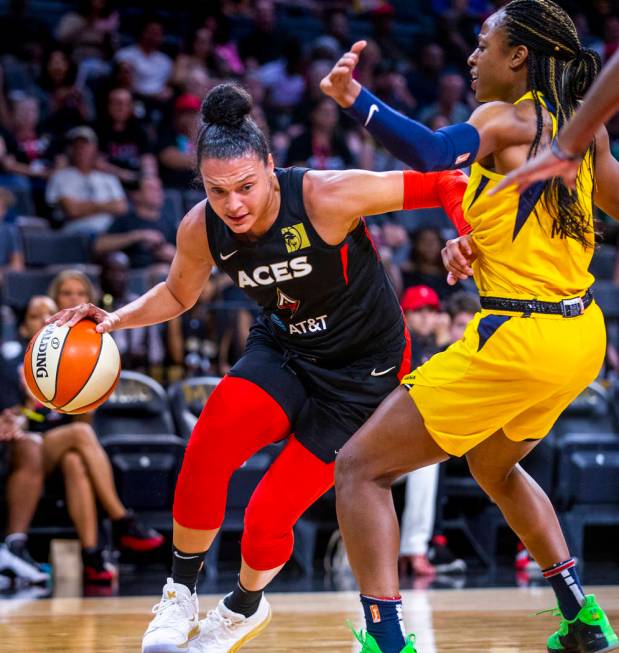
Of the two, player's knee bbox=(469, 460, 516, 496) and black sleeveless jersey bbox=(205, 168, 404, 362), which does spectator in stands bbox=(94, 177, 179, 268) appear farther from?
player's knee bbox=(469, 460, 516, 496)

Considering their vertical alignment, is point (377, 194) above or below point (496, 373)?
above

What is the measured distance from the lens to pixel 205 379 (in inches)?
281

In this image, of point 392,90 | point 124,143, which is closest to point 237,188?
point 124,143

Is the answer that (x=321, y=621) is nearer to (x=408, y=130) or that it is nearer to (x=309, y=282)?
(x=309, y=282)

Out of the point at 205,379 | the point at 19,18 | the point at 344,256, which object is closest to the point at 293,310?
the point at 344,256

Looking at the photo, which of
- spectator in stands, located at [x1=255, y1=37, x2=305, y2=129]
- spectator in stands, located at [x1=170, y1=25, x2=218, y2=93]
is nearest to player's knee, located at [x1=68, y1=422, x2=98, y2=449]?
spectator in stands, located at [x1=170, y1=25, x2=218, y2=93]

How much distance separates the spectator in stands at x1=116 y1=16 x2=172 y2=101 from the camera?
32.8 feet

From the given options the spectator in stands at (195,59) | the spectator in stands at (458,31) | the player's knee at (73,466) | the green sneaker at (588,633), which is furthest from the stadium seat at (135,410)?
the spectator in stands at (458,31)

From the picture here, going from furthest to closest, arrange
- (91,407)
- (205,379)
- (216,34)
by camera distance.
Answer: (216,34)
(205,379)
(91,407)

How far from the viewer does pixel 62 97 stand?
9375mm

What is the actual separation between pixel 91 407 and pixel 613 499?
447cm

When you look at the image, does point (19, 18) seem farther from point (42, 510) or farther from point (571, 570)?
point (571, 570)

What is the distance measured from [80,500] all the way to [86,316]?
287 centimetres

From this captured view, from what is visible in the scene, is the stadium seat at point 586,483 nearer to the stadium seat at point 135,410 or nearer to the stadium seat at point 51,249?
the stadium seat at point 135,410
